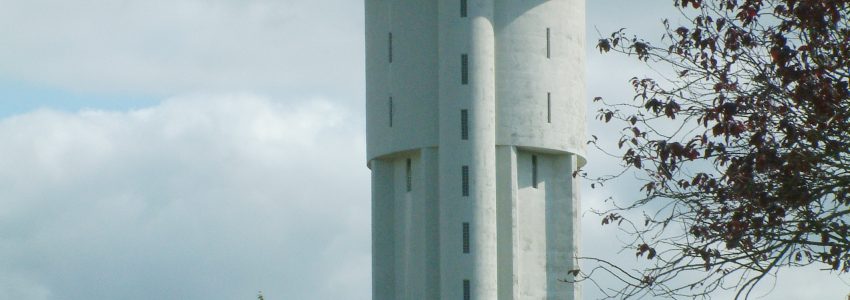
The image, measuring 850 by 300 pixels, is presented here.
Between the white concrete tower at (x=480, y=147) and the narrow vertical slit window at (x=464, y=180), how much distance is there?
0.03 m

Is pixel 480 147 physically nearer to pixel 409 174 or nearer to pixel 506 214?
pixel 506 214

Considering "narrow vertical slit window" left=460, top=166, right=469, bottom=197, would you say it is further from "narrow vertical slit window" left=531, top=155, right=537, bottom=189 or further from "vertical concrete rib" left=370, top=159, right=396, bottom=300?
"vertical concrete rib" left=370, top=159, right=396, bottom=300

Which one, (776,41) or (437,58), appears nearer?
(776,41)

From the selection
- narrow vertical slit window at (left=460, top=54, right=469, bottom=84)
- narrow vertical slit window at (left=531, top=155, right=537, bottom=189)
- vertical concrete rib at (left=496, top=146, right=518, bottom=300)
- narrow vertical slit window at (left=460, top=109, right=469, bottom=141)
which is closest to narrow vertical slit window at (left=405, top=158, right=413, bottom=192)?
narrow vertical slit window at (left=460, top=109, right=469, bottom=141)

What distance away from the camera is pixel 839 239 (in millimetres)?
23781

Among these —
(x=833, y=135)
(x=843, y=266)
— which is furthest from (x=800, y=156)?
(x=843, y=266)

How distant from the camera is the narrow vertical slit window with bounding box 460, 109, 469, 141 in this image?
6391cm

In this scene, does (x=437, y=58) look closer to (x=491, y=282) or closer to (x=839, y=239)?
(x=491, y=282)

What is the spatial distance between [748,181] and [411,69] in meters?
41.8


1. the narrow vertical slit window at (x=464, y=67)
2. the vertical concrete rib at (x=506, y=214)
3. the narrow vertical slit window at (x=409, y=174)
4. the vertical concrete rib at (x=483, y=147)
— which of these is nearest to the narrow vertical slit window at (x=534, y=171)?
the vertical concrete rib at (x=506, y=214)

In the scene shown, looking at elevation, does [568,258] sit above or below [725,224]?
above

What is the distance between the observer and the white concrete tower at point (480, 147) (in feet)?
208

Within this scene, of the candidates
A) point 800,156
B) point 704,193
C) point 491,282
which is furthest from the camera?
point 491,282

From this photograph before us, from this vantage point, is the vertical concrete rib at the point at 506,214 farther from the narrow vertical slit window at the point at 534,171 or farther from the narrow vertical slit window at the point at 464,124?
the narrow vertical slit window at the point at 464,124
